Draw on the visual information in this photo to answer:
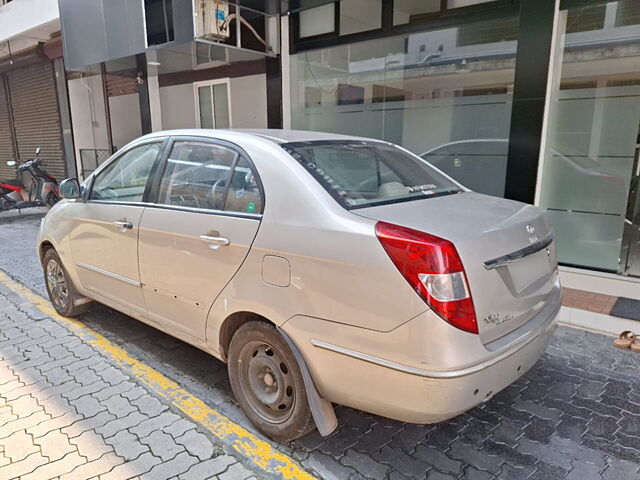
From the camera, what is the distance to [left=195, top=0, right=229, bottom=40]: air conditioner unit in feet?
19.5

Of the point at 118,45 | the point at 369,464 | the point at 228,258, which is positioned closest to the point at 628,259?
the point at 369,464

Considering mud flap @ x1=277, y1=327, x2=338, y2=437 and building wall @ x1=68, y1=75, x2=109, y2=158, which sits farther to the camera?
building wall @ x1=68, y1=75, x2=109, y2=158

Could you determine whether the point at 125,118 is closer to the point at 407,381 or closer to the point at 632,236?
the point at 632,236

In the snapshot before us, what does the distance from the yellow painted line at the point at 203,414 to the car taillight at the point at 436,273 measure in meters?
1.16

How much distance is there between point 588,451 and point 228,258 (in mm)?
2306

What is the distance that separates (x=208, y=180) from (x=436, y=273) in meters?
1.62

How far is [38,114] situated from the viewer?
1295cm

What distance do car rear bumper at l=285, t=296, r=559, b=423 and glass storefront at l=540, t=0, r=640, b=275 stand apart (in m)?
3.29

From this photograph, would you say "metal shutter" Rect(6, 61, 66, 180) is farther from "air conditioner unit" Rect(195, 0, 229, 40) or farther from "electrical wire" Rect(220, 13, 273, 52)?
"air conditioner unit" Rect(195, 0, 229, 40)

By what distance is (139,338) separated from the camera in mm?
3998

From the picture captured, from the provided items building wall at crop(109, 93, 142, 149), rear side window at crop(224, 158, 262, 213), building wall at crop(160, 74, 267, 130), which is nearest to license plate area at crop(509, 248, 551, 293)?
rear side window at crop(224, 158, 262, 213)

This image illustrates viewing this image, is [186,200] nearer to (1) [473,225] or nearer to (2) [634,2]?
(1) [473,225]

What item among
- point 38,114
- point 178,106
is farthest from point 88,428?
point 38,114

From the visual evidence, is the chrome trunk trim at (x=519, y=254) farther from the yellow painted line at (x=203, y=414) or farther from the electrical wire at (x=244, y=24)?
the electrical wire at (x=244, y=24)
